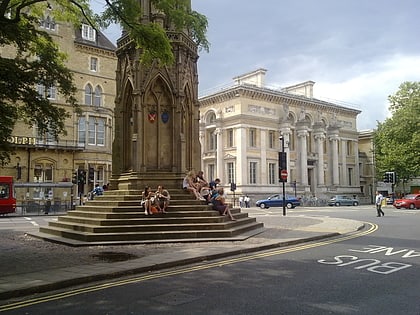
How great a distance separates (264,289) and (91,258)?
15.9 ft

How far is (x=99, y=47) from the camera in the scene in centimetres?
5003

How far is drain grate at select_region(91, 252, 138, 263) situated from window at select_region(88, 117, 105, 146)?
39.9 meters

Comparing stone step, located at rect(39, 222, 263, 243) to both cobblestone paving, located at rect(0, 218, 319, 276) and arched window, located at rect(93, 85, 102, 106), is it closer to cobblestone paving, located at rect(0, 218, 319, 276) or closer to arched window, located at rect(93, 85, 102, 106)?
cobblestone paving, located at rect(0, 218, 319, 276)

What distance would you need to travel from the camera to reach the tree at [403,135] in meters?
56.3

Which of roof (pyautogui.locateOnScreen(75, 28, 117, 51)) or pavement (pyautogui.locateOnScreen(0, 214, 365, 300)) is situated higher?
roof (pyautogui.locateOnScreen(75, 28, 117, 51))

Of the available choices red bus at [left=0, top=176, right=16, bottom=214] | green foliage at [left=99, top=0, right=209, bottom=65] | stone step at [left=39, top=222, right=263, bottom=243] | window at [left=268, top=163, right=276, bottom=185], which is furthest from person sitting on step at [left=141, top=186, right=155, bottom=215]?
window at [left=268, top=163, right=276, bottom=185]

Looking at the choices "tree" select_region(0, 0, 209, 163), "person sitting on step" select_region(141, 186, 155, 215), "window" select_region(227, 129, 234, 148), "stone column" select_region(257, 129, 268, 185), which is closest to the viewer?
"tree" select_region(0, 0, 209, 163)

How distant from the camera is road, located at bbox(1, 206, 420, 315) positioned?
5.97m

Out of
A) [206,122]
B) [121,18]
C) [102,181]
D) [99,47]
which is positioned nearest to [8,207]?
[102,181]

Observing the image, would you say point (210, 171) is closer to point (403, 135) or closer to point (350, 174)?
point (350, 174)

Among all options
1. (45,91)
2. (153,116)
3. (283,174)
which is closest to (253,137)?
(283,174)

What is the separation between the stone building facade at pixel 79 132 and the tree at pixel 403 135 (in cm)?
3695

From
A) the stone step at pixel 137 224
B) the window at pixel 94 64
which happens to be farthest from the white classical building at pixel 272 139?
the stone step at pixel 137 224

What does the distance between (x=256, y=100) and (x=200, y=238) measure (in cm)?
4619
